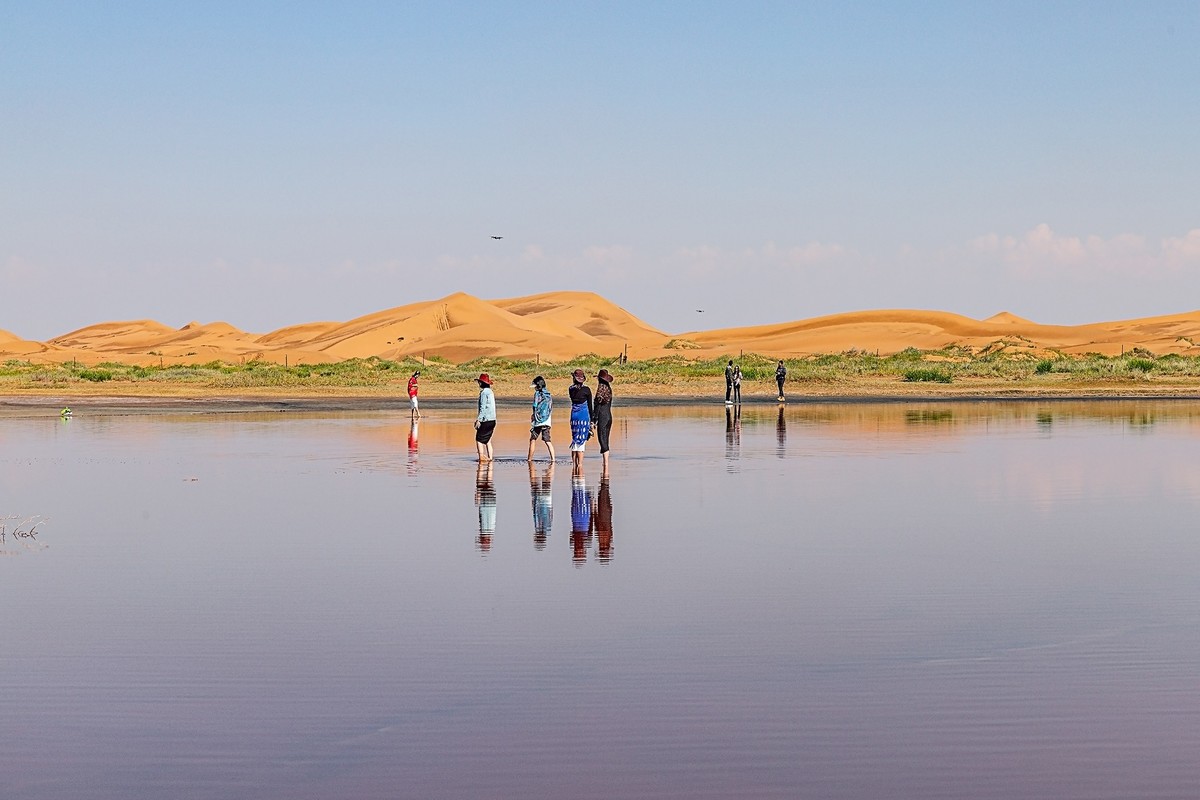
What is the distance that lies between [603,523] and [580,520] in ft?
1.40

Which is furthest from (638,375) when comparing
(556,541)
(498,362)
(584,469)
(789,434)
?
(556,541)

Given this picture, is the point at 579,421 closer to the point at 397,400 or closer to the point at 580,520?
the point at 580,520

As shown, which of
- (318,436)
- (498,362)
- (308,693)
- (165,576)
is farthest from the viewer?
(498,362)

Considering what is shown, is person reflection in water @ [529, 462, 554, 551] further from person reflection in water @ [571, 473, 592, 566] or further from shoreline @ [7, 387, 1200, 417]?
shoreline @ [7, 387, 1200, 417]

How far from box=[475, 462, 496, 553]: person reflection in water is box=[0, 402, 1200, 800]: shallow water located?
0.11 m

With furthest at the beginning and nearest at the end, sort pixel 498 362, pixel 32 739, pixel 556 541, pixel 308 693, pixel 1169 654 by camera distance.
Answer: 1. pixel 498 362
2. pixel 556 541
3. pixel 1169 654
4. pixel 308 693
5. pixel 32 739

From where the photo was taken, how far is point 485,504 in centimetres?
1855

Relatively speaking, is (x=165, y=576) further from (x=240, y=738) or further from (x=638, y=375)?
(x=638, y=375)

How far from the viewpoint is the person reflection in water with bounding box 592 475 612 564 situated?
46.0 feet

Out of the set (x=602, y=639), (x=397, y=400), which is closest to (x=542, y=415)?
(x=602, y=639)

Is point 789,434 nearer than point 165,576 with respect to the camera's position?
No

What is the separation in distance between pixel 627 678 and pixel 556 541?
6.31 meters

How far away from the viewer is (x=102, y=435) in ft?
115

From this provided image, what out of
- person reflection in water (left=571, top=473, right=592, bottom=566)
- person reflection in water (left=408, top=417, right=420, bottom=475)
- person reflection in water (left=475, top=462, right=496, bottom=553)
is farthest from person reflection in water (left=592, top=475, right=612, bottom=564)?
person reflection in water (left=408, top=417, right=420, bottom=475)
